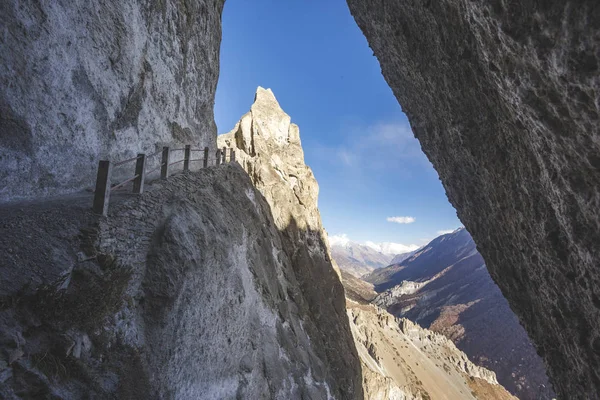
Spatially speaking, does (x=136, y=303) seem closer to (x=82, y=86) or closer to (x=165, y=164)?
(x=165, y=164)

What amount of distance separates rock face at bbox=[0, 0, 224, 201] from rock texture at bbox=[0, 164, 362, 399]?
88.3 inches

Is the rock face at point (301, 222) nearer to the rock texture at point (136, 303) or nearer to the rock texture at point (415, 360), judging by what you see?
the rock texture at point (136, 303)

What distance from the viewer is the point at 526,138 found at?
7.19 metres

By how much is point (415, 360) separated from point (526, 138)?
93442mm

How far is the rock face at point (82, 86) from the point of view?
22.9 ft

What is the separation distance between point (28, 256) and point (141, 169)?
3.81 meters

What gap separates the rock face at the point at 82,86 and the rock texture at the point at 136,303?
224 cm

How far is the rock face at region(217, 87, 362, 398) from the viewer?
912 inches

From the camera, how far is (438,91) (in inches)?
443

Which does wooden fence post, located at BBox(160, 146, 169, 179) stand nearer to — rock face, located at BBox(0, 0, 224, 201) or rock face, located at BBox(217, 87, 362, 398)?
rock face, located at BBox(0, 0, 224, 201)

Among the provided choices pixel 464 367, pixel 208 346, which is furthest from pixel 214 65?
pixel 464 367

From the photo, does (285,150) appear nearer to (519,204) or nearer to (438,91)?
(438,91)

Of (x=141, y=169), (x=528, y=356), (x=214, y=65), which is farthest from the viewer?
(x=528, y=356)

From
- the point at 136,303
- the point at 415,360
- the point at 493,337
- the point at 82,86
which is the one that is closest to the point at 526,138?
the point at 136,303
